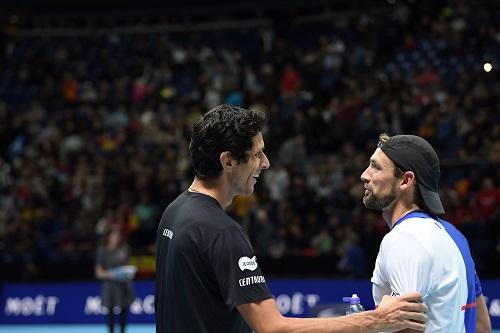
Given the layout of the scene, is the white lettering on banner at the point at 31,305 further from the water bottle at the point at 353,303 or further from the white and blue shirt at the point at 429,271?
the white and blue shirt at the point at 429,271

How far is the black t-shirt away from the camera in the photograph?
3516mm

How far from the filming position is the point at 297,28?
892 inches

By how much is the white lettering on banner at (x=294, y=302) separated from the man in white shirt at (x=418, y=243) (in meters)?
10.7

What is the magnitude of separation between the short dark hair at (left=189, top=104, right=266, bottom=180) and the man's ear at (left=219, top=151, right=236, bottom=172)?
14 millimetres

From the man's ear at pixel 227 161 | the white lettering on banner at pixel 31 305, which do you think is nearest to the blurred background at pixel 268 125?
the white lettering on banner at pixel 31 305

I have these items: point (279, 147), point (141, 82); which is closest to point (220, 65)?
point (141, 82)

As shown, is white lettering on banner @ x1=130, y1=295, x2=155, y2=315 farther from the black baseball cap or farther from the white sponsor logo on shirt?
the white sponsor logo on shirt

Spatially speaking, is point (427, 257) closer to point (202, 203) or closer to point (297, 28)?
point (202, 203)

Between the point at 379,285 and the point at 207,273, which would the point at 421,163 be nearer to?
the point at 379,285

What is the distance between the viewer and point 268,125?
1819cm

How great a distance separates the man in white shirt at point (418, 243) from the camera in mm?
3566

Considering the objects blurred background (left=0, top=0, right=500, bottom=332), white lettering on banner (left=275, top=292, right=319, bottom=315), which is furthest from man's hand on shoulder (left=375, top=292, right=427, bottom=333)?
white lettering on banner (left=275, top=292, right=319, bottom=315)

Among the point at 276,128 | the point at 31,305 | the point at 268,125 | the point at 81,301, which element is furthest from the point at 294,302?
the point at 31,305

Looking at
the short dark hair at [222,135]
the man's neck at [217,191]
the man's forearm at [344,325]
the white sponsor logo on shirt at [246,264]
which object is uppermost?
the short dark hair at [222,135]
